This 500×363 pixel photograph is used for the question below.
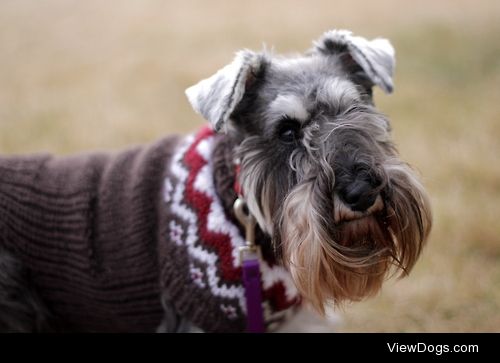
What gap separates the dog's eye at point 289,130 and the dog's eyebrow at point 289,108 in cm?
2

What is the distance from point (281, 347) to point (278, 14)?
6.20m

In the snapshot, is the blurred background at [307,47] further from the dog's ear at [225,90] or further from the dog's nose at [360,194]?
the dog's ear at [225,90]

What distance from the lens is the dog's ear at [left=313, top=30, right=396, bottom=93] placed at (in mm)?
2545

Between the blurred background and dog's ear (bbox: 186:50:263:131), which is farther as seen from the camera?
the blurred background

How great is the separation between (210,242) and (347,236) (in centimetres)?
60

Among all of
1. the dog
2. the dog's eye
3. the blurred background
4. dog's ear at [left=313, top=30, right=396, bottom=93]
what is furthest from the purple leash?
the blurred background

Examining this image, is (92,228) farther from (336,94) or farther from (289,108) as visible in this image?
(336,94)

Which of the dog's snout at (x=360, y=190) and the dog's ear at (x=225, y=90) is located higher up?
the dog's ear at (x=225, y=90)

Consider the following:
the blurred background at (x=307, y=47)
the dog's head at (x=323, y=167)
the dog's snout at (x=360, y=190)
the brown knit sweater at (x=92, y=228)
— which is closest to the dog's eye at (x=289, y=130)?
the dog's head at (x=323, y=167)

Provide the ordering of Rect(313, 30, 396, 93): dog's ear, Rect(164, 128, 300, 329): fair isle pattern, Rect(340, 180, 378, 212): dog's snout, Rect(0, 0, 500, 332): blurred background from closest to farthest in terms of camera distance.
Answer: Rect(340, 180, 378, 212): dog's snout
Rect(164, 128, 300, 329): fair isle pattern
Rect(313, 30, 396, 93): dog's ear
Rect(0, 0, 500, 332): blurred background

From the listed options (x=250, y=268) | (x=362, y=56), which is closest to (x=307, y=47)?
(x=362, y=56)

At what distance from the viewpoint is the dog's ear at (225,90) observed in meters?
2.33

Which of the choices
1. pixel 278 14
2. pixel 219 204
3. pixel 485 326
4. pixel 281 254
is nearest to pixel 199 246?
pixel 219 204

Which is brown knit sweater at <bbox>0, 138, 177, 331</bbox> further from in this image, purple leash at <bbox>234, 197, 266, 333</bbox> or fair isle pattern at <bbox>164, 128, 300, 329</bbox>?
purple leash at <bbox>234, 197, 266, 333</bbox>
